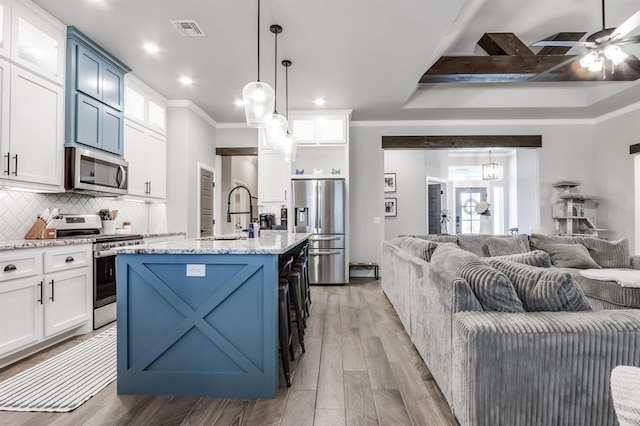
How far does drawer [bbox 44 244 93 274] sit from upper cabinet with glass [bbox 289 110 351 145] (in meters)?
3.60

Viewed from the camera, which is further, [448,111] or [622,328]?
[448,111]

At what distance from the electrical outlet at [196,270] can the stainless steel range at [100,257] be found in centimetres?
163

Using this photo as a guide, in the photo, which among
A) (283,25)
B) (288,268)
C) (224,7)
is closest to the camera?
(288,268)

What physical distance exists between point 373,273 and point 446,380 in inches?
181

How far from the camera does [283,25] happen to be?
11.1 feet

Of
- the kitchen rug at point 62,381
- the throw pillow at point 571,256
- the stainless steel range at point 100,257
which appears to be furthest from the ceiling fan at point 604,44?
the stainless steel range at point 100,257

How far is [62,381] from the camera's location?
2303mm

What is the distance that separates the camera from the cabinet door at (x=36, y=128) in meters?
2.87

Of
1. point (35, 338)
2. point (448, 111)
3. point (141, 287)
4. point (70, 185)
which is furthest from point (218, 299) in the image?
point (448, 111)

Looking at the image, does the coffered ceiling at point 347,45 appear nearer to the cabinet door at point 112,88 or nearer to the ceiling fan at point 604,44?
the cabinet door at point 112,88

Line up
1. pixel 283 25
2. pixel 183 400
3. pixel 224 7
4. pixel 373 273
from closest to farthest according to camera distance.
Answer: pixel 183 400 < pixel 224 7 < pixel 283 25 < pixel 373 273

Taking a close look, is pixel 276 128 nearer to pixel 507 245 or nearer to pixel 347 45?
pixel 347 45

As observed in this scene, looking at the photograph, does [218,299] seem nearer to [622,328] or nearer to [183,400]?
[183,400]

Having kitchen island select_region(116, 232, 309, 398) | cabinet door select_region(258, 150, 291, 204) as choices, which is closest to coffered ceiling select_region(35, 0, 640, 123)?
cabinet door select_region(258, 150, 291, 204)
